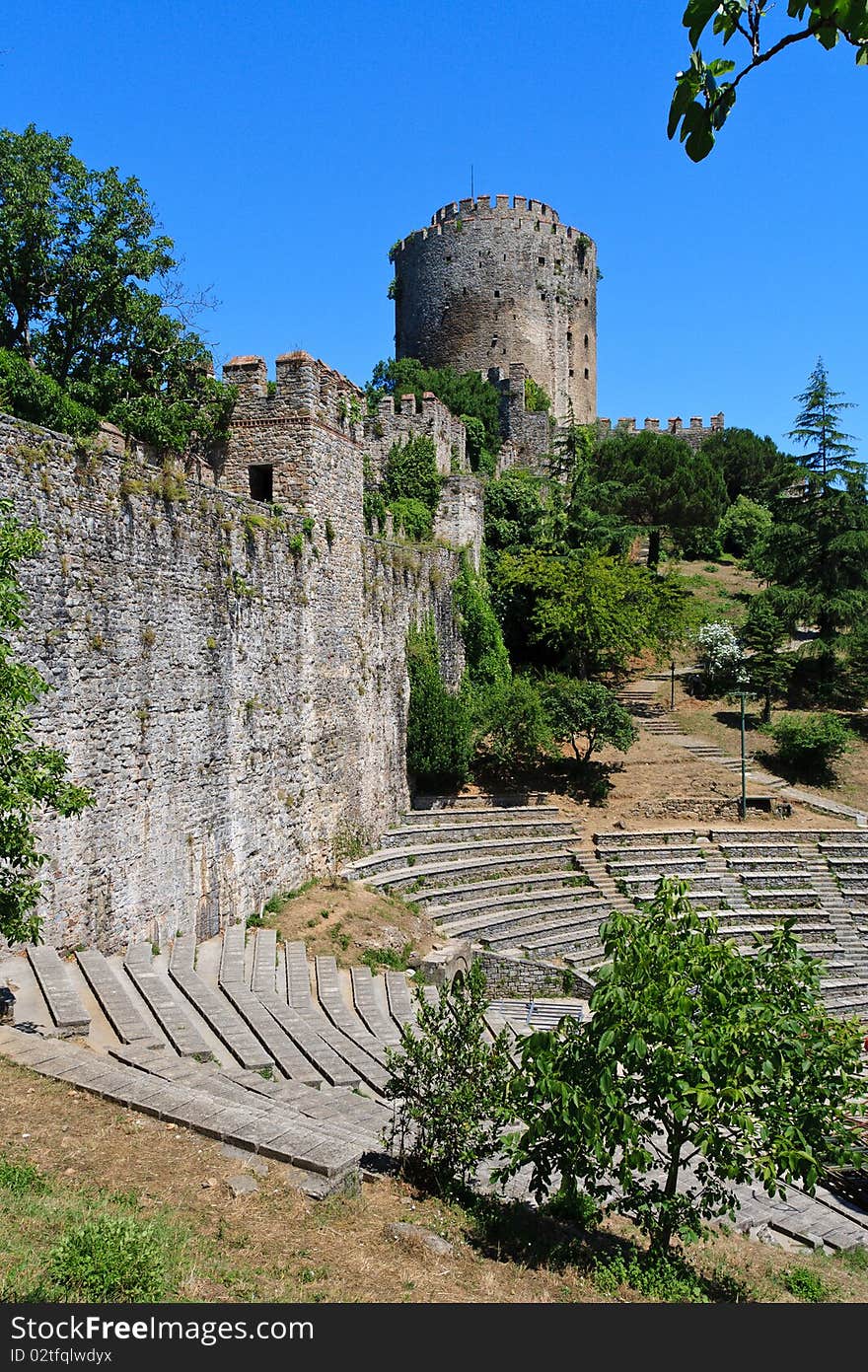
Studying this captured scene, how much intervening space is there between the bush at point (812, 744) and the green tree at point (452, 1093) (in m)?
21.4

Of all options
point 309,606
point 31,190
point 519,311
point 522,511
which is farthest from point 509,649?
point 519,311

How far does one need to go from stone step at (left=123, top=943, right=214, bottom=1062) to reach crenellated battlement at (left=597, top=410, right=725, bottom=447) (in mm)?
38935

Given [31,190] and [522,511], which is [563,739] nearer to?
[522,511]

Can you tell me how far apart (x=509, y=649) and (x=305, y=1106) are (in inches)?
870

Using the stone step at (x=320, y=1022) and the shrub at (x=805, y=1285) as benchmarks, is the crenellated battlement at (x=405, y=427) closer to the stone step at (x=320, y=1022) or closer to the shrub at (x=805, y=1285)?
the stone step at (x=320, y=1022)

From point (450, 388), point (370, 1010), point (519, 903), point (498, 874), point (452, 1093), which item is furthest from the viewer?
point (450, 388)

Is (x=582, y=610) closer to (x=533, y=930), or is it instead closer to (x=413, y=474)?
(x=413, y=474)

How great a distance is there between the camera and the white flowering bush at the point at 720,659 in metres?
30.1

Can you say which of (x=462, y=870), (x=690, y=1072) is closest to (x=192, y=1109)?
(x=690, y=1072)

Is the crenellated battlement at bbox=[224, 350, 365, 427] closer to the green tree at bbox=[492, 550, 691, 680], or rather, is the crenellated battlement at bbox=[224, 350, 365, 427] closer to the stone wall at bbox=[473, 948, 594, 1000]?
the stone wall at bbox=[473, 948, 594, 1000]

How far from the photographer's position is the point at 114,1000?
8703 millimetres

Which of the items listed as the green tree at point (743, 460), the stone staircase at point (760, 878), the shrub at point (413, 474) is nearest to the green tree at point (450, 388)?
the shrub at point (413, 474)

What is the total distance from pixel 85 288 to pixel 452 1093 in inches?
699

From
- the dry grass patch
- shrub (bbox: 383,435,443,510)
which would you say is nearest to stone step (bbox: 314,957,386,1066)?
the dry grass patch
